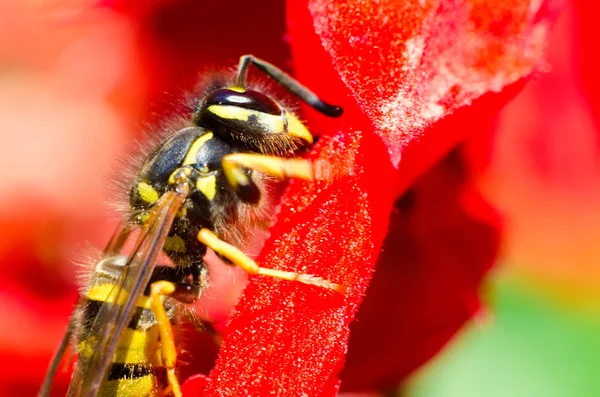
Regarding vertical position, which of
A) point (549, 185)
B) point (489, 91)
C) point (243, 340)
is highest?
point (549, 185)

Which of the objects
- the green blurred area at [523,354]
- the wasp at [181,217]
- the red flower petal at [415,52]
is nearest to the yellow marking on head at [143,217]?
the wasp at [181,217]

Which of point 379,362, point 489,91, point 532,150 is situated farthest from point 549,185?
point 489,91

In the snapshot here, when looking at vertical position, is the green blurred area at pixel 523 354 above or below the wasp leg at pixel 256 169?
above

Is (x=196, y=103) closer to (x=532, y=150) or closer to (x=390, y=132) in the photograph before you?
(x=390, y=132)

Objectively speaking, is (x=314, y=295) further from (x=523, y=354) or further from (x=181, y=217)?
(x=523, y=354)

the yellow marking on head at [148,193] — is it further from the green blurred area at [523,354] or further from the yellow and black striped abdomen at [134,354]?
the green blurred area at [523,354]

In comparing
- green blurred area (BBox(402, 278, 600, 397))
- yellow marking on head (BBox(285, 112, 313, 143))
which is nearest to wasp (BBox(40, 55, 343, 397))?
yellow marking on head (BBox(285, 112, 313, 143))
